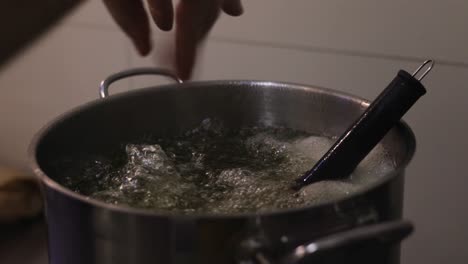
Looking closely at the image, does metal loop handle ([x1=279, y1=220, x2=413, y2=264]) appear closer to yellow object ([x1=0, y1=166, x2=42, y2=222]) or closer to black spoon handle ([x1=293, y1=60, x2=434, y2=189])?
black spoon handle ([x1=293, y1=60, x2=434, y2=189])

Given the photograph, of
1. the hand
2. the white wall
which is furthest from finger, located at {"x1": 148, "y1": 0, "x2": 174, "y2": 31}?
the white wall

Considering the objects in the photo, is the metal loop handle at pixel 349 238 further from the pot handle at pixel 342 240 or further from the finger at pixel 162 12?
the finger at pixel 162 12

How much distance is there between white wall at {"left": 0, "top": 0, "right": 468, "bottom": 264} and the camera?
23.6 inches

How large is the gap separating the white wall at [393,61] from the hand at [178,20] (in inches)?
3.2

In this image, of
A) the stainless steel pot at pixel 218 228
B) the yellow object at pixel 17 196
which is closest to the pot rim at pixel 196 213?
the stainless steel pot at pixel 218 228

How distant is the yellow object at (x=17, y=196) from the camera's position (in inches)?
30.6

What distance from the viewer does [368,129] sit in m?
0.44

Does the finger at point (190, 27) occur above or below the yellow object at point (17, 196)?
above

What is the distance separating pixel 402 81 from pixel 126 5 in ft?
0.79

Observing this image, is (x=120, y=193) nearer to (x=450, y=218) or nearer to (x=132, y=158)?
(x=132, y=158)

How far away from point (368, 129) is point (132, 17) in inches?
9.1

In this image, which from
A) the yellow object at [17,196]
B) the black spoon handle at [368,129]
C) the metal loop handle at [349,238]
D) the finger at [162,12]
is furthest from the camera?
the yellow object at [17,196]

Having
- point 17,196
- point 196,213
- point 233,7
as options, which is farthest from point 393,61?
point 17,196

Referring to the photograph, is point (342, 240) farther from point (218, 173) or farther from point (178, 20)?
point (178, 20)
